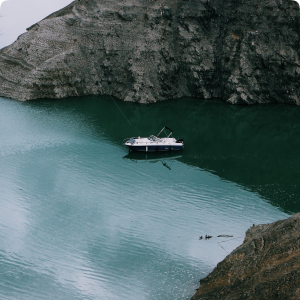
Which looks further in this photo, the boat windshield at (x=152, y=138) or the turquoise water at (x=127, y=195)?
the boat windshield at (x=152, y=138)

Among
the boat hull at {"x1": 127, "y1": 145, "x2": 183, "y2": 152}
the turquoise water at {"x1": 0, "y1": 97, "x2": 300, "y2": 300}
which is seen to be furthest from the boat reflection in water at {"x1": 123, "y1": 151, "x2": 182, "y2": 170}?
the boat hull at {"x1": 127, "y1": 145, "x2": 183, "y2": 152}

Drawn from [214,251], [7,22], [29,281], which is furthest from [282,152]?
[7,22]

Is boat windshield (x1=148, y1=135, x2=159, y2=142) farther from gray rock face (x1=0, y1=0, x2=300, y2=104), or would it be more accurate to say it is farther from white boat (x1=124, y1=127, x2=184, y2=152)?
gray rock face (x1=0, y1=0, x2=300, y2=104)

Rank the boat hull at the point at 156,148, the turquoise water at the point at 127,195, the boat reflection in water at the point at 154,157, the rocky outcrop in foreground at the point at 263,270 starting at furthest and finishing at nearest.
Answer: the boat hull at the point at 156,148 < the boat reflection in water at the point at 154,157 < the turquoise water at the point at 127,195 < the rocky outcrop in foreground at the point at 263,270

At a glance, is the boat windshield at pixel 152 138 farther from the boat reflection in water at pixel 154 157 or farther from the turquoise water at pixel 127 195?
the turquoise water at pixel 127 195

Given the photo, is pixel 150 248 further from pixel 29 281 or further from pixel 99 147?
pixel 99 147

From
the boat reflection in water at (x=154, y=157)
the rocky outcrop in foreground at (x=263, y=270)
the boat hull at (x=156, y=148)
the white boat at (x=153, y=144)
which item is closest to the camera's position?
the rocky outcrop in foreground at (x=263, y=270)

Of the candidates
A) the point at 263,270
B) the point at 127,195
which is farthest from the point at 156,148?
the point at 263,270

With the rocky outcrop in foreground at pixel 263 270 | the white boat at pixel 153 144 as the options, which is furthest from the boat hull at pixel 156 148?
the rocky outcrop in foreground at pixel 263 270
